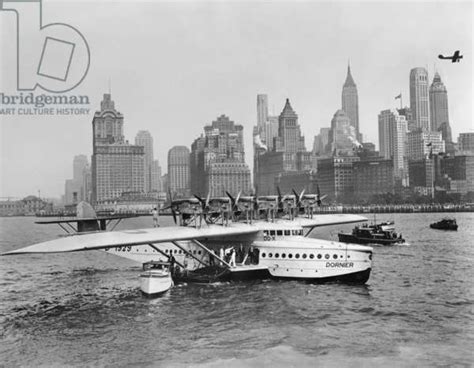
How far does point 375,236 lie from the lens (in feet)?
276

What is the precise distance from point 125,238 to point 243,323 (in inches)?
424

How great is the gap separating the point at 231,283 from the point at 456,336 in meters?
19.7

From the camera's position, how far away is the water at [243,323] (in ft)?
82.5

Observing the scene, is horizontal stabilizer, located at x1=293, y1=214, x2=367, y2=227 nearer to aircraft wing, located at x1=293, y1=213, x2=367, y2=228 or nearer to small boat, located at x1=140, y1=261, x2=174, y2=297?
aircraft wing, located at x1=293, y1=213, x2=367, y2=228

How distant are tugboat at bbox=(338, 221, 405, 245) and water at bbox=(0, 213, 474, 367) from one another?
29.0m

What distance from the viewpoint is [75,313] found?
35469mm

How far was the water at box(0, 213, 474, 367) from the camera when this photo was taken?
25.2 meters

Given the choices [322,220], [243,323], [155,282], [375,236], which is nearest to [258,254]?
[155,282]

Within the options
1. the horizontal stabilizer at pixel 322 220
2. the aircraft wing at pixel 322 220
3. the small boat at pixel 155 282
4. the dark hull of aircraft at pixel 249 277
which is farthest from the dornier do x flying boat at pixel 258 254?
the aircraft wing at pixel 322 220

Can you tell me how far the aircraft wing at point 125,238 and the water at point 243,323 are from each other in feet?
15.1

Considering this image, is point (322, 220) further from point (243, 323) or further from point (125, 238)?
point (243, 323)

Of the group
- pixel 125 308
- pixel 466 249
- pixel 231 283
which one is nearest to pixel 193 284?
pixel 231 283

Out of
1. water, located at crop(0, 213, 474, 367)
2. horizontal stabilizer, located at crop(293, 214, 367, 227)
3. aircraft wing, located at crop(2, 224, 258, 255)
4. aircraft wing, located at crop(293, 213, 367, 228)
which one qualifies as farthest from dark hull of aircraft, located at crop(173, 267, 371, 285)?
aircraft wing, located at crop(293, 213, 367, 228)

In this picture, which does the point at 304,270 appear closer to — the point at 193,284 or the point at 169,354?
the point at 193,284
